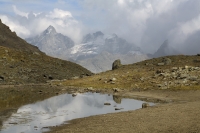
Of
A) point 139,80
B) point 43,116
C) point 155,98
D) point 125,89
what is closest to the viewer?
point 43,116

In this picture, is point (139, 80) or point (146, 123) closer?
point (146, 123)

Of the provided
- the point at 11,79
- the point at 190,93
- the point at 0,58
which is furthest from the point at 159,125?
the point at 0,58

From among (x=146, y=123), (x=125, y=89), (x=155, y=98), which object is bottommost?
(x=146, y=123)

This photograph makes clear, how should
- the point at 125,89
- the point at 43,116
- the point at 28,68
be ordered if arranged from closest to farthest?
the point at 43,116
the point at 125,89
the point at 28,68

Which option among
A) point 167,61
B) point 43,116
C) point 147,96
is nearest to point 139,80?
point 147,96

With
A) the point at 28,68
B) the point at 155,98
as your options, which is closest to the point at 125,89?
the point at 155,98

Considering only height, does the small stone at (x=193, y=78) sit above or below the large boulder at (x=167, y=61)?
below

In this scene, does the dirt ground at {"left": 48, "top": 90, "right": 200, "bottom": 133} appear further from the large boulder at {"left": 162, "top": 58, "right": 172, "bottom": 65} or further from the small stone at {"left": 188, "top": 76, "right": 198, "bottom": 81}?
the large boulder at {"left": 162, "top": 58, "right": 172, "bottom": 65}

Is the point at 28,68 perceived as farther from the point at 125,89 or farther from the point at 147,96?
the point at 147,96

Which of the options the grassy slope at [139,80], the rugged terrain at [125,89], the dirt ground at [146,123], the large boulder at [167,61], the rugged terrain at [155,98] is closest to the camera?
the dirt ground at [146,123]

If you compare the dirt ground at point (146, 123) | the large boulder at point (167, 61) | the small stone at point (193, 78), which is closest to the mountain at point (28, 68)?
the large boulder at point (167, 61)

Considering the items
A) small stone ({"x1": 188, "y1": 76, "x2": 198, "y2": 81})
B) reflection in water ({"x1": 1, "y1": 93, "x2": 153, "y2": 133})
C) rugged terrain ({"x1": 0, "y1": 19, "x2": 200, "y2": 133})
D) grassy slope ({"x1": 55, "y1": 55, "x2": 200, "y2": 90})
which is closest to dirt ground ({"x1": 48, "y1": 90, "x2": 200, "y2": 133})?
rugged terrain ({"x1": 0, "y1": 19, "x2": 200, "y2": 133})

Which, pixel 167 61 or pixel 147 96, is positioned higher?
pixel 167 61

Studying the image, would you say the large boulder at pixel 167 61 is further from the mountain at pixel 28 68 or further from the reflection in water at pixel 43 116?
the reflection in water at pixel 43 116
